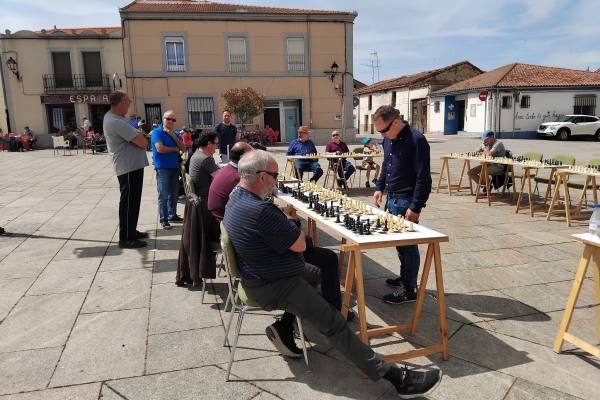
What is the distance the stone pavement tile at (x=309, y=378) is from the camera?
2.63m

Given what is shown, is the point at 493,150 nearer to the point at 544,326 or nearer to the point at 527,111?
the point at 544,326

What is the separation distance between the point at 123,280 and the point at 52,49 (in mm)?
23220

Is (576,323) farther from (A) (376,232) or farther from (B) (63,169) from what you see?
(B) (63,169)

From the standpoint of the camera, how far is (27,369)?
2895 millimetres

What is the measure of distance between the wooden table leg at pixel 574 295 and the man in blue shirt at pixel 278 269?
3.41 ft

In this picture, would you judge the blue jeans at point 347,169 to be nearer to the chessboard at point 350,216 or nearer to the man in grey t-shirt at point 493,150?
the man in grey t-shirt at point 493,150

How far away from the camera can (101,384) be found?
8.93 feet

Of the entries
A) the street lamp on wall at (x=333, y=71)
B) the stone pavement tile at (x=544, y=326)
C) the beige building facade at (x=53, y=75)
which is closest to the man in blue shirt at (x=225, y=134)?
the stone pavement tile at (x=544, y=326)

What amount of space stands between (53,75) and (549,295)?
994 inches

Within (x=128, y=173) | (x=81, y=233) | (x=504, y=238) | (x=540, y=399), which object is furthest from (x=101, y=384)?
(x=504, y=238)

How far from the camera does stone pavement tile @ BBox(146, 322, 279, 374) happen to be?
Answer: 9.68 feet

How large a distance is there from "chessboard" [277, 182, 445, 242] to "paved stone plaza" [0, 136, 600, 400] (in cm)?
79

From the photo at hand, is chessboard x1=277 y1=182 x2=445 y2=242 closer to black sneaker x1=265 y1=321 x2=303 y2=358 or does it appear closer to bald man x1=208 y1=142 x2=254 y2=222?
bald man x1=208 y1=142 x2=254 y2=222

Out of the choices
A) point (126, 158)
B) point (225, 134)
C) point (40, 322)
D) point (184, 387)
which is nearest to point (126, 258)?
point (126, 158)
